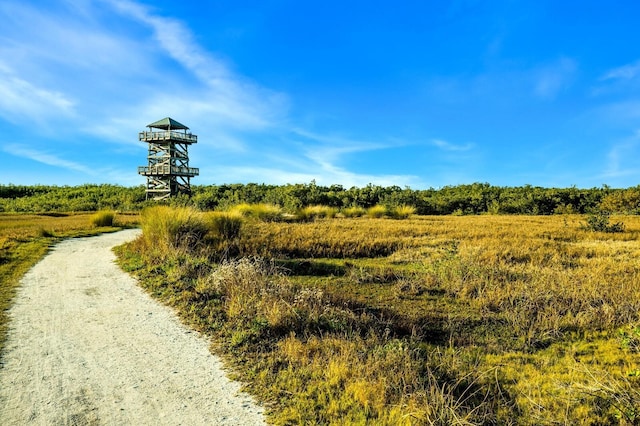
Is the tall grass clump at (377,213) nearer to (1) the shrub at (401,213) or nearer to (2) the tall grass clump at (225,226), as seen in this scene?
(1) the shrub at (401,213)

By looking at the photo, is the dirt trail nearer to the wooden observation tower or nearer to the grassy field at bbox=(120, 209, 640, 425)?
the grassy field at bbox=(120, 209, 640, 425)

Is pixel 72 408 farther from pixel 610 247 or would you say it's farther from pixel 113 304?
pixel 610 247

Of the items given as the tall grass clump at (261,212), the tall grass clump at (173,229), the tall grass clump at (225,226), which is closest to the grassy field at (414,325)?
the tall grass clump at (173,229)

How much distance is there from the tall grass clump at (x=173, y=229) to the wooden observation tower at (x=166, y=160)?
133ft

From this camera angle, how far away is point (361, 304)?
25.9 ft

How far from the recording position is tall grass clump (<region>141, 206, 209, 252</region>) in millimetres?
12438

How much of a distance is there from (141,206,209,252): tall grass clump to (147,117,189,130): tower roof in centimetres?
4479

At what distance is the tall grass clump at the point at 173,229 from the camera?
12.4 meters

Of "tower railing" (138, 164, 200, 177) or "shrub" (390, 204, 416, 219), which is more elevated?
"tower railing" (138, 164, 200, 177)

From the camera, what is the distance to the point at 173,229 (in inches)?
504

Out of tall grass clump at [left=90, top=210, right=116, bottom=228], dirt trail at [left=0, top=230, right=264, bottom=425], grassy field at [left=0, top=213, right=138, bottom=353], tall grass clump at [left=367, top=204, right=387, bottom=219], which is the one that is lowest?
dirt trail at [left=0, top=230, right=264, bottom=425]

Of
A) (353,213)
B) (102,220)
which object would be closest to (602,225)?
(353,213)

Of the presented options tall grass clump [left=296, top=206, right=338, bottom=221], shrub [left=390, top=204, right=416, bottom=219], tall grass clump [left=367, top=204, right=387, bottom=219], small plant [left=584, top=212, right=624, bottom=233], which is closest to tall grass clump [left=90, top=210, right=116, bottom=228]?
tall grass clump [left=296, top=206, right=338, bottom=221]

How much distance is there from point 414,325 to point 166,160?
5151 cm
